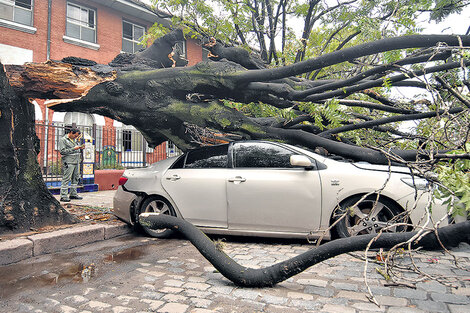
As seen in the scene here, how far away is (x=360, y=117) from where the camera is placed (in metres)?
5.86

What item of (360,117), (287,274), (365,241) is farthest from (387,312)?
(360,117)

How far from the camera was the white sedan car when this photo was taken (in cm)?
405

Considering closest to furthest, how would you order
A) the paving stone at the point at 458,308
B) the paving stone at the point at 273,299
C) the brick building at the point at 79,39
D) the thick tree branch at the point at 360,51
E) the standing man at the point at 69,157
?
the paving stone at the point at 458,308 → the paving stone at the point at 273,299 → the thick tree branch at the point at 360,51 → the standing man at the point at 69,157 → the brick building at the point at 79,39

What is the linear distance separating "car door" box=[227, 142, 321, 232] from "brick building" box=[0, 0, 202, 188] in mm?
7547

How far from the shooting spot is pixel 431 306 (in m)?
2.49

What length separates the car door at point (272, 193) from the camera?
423 centimetres

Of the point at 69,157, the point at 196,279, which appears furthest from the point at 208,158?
the point at 69,157

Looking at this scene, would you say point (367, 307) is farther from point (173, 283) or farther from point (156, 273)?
point (156, 273)

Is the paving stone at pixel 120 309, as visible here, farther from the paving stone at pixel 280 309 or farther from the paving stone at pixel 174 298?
the paving stone at pixel 280 309

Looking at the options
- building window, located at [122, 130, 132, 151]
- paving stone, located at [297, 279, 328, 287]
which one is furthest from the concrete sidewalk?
building window, located at [122, 130, 132, 151]

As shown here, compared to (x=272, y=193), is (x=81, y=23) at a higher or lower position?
higher

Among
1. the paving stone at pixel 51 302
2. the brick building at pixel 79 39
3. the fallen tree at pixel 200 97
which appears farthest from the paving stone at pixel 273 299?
the brick building at pixel 79 39

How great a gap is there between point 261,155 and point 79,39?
603 inches

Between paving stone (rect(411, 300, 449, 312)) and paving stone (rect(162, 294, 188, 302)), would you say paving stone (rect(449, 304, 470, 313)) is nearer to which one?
paving stone (rect(411, 300, 449, 312))
